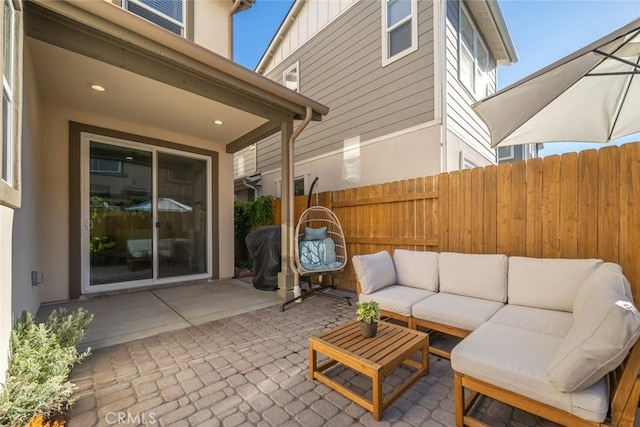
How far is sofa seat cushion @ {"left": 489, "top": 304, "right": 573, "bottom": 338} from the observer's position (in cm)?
196

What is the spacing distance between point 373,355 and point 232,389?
3.38 ft

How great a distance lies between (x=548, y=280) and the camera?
2391 millimetres

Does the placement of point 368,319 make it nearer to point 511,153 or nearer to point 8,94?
point 8,94

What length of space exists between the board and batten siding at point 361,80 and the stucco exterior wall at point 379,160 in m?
0.17

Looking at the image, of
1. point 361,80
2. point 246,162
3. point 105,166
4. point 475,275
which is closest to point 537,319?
point 475,275

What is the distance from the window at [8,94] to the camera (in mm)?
1718

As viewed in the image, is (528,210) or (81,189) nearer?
(528,210)

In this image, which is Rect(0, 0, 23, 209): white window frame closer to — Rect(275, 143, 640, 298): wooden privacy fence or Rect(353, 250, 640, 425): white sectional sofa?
Rect(353, 250, 640, 425): white sectional sofa

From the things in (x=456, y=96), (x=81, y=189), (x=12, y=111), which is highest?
(x=456, y=96)

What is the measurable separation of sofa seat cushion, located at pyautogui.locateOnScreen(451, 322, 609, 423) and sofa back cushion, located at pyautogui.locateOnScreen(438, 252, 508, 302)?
76cm

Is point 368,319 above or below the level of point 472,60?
below

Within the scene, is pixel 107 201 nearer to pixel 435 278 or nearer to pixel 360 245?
pixel 360 245

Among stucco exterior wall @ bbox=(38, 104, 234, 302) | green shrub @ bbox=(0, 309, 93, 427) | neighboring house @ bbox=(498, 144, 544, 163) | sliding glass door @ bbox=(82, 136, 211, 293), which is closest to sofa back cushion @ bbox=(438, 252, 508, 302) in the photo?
green shrub @ bbox=(0, 309, 93, 427)

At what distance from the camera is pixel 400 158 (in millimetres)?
5160
